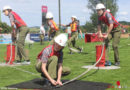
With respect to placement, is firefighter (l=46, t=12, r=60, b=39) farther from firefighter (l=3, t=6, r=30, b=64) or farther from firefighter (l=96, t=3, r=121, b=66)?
firefighter (l=96, t=3, r=121, b=66)

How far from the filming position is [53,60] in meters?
4.74

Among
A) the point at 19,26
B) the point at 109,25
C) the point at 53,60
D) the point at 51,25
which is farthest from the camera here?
the point at 51,25

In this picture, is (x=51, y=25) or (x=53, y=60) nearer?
(x=53, y=60)

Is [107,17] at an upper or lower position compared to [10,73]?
upper

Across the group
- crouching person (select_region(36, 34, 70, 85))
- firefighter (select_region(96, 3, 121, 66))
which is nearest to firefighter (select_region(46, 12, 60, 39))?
firefighter (select_region(96, 3, 121, 66))

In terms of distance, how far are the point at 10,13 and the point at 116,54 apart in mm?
3783

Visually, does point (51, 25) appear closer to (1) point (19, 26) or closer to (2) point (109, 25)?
(1) point (19, 26)

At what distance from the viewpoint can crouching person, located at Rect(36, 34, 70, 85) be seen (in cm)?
451

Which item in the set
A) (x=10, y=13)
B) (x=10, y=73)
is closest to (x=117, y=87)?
(x=10, y=73)

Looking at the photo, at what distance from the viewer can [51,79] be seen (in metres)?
4.62

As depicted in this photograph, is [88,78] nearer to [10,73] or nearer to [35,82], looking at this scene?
[35,82]

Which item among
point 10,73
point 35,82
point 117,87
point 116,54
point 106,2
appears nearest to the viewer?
point 117,87

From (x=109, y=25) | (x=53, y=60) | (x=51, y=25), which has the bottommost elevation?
(x=53, y=60)

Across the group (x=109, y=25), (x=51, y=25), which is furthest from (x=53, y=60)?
(x=51, y=25)
